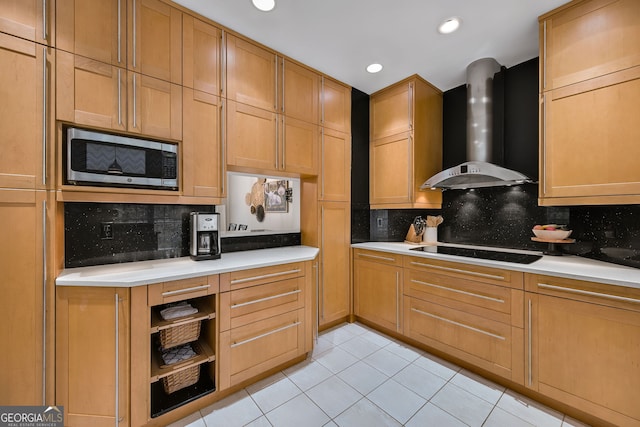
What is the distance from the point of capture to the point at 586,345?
58.6 inches

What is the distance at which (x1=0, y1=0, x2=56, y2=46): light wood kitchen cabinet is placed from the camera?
1.25m

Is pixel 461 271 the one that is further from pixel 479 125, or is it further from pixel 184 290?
pixel 184 290

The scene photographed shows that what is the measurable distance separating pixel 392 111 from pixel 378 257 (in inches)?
64.2

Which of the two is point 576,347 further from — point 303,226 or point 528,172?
point 303,226

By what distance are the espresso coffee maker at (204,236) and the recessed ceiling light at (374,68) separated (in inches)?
79.1

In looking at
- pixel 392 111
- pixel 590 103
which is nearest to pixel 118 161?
pixel 392 111

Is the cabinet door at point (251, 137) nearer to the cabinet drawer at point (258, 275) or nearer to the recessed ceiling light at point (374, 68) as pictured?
the cabinet drawer at point (258, 275)

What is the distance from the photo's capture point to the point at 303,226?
2736 mm

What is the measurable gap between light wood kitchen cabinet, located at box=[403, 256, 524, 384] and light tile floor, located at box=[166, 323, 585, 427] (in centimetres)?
19

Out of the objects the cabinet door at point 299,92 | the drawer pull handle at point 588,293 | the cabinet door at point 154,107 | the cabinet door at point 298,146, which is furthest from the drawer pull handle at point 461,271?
the cabinet door at point 154,107

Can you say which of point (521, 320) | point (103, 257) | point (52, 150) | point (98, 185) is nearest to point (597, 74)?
point (521, 320)

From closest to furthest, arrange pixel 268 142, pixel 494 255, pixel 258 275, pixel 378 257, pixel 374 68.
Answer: pixel 258 275 → pixel 494 255 → pixel 268 142 → pixel 374 68 → pixel 378 257

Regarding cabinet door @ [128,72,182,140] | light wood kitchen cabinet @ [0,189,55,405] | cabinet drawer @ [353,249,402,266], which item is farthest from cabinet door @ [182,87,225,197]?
cabinet drawer @ [353,249,402,266]

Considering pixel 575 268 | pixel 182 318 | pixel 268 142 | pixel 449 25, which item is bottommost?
pixel 182 318
